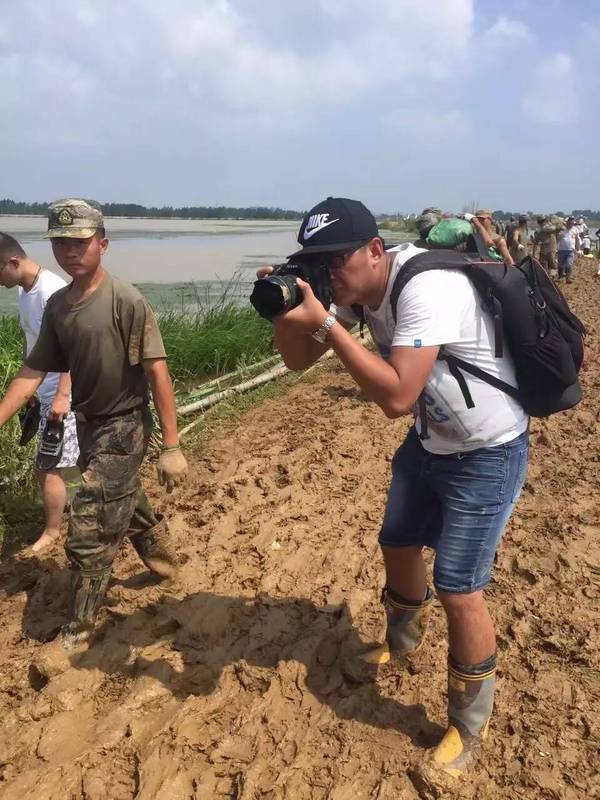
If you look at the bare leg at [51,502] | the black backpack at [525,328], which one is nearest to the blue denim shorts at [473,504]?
the black backpack at [525,328]

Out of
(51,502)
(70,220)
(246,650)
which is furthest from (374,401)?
(51,502)

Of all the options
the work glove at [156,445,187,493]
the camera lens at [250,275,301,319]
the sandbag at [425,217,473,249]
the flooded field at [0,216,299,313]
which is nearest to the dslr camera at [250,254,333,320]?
the camera lens at [250,275,301,319]

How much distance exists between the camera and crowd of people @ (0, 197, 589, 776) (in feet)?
6.48

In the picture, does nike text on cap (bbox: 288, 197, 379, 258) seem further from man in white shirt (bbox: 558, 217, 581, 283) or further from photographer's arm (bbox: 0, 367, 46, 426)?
man in white shirt (bbox: 558, 217, 581, 283)

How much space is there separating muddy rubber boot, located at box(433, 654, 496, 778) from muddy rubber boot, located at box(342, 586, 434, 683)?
19.3 inches

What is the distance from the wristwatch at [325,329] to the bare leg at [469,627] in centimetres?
94

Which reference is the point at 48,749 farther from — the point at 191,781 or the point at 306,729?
the point at 306,729

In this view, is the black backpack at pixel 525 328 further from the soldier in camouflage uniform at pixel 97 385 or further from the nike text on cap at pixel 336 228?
the soldier in camouflage uniform at pixel 97 385

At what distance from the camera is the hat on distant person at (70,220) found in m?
3.04

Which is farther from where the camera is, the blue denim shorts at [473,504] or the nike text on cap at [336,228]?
the blue denim shorts at [473,504]

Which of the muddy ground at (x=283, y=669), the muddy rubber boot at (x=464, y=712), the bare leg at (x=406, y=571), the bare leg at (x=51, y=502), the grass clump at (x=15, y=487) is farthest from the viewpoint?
the grass clump at (x=15, y=487)

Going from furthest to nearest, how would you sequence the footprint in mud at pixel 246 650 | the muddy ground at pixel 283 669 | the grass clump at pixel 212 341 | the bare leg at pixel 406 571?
the grass clump at pixel 212 341, the footprint in mud at pixel 246 650, the bare leg at pixel 406 571, the muddy ground at pixel 283 669

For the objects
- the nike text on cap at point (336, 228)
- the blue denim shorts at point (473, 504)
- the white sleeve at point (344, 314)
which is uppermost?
the nike text on cap at point (336, 228)

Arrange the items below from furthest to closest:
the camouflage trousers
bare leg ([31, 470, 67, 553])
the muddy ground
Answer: bare leg ([31, 470, 67, 553]) < the camouflage trousers < the muddy ground
